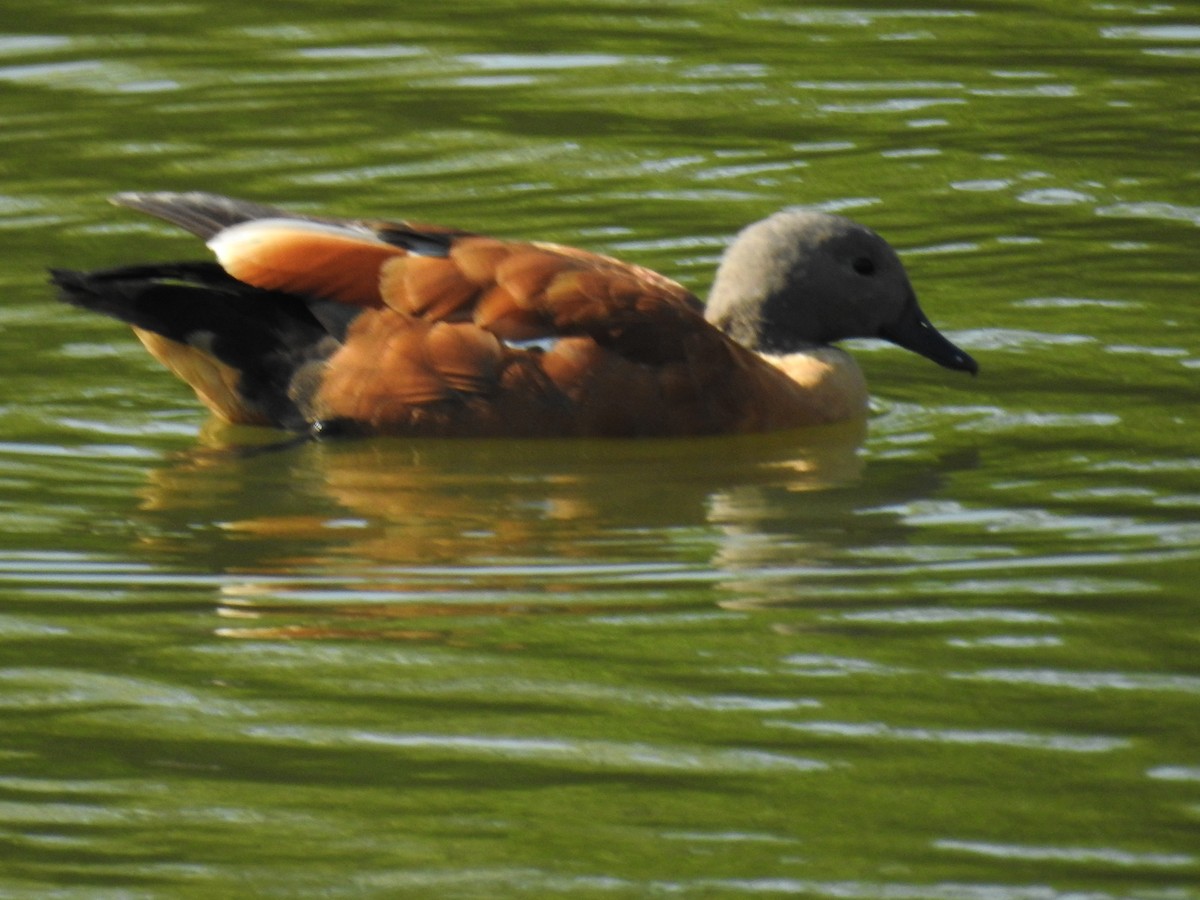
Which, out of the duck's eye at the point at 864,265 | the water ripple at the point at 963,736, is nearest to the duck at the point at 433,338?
the duck's eye at the point at 864,265

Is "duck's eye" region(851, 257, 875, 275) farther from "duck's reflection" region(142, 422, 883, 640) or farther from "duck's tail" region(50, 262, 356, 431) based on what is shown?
"duck's tail" region(50, 262, 356, 431)

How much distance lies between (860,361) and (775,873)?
531 centimetres

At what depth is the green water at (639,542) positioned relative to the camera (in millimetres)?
4934

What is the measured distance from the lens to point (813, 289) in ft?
29.7

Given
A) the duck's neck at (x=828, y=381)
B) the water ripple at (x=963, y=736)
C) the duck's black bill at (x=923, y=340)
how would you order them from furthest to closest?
the duck's black bill at (x=923, y=340) < the duck's neck at (x=828, y=381) < the water ripple at (x=963, y=736)

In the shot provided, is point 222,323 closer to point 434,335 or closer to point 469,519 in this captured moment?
point 434,335

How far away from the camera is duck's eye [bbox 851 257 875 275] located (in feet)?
29.7

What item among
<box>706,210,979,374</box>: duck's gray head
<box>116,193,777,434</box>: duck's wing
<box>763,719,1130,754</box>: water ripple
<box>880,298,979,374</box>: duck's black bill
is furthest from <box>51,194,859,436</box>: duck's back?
<box>763,719,1130,754</box>: water ripple

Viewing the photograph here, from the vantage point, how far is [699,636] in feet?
20.0

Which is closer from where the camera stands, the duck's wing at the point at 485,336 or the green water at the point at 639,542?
the green water at the point at 639,542

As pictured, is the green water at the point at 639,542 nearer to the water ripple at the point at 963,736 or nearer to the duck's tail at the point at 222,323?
the water ripple at the point at 963,736

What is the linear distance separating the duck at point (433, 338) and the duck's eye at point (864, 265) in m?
0.37

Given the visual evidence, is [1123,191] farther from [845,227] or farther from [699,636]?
[699,636]

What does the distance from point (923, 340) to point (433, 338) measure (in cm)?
181
